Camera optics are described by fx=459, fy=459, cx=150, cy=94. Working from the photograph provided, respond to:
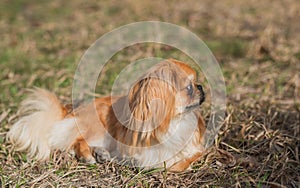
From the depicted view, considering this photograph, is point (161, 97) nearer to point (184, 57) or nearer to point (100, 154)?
point (100, 154)

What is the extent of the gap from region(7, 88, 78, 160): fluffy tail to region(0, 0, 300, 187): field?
0.12 metres

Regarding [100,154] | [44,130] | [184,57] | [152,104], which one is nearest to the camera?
[152,104]

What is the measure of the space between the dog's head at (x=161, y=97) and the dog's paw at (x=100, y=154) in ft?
1.65

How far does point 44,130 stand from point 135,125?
1.14 meters

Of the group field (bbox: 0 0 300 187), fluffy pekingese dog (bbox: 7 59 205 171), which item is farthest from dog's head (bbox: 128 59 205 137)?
field (bbox: 0 0 300 187)

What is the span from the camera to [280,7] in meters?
9.18

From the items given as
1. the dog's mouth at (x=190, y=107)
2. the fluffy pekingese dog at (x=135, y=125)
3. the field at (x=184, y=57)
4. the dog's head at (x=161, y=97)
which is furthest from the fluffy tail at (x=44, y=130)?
the dog's mouth at (x=190, y=107)

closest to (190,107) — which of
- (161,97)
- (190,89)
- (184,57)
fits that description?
(190,89)

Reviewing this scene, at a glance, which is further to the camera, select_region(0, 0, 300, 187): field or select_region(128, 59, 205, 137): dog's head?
select_region(0, 0, 300, 187): field

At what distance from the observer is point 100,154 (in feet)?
Answer: 13.4

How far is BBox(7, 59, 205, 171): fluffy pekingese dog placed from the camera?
3.62 m

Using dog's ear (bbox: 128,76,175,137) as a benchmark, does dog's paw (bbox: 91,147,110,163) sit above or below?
below

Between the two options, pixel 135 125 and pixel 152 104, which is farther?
pixel 135 125

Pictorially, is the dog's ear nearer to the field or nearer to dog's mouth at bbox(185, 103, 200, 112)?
dog's mouth at bbox(185, 103, 200, 112)
